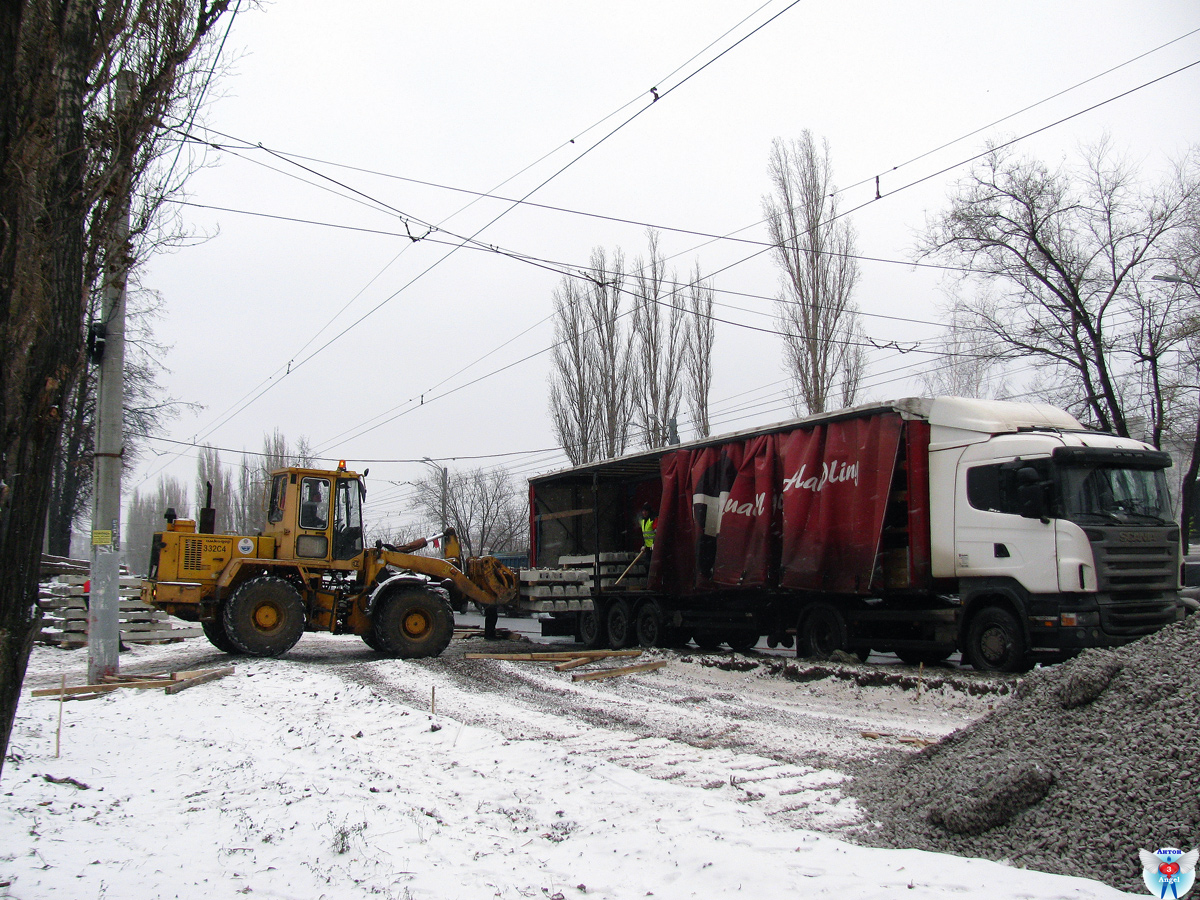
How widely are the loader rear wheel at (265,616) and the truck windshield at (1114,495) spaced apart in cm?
1034

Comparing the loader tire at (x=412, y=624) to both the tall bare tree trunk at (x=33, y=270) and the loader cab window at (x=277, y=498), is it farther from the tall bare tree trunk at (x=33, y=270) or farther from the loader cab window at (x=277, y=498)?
the tall bare tree trunk at (x=33, y=270)

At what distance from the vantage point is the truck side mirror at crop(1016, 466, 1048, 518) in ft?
32.8

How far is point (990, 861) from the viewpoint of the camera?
4.44 m

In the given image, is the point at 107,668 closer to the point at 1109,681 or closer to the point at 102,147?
the point at 102,147

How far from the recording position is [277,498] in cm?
1384

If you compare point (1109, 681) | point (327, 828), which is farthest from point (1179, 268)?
point (327, 828)

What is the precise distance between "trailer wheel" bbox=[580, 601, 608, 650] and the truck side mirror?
810 cm

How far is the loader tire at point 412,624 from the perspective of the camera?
13211 mm

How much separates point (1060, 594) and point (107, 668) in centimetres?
1126

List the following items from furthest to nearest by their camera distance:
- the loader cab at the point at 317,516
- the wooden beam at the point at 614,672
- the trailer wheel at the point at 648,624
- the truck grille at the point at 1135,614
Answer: the trailer wheel at the point at 648,624 < the loader cab at the point at 317,516 < the wooden beam at the point at 614,672 < the truck grille at the point at 1135,614

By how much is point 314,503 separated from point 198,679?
3.72 metres

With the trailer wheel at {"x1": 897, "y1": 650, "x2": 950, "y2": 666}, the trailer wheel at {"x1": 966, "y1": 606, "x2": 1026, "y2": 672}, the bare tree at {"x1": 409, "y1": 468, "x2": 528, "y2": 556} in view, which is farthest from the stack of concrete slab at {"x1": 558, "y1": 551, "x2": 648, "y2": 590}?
the bare tree at {"x1": 409, "y1": 468, "x2": 528, "y2": 556}

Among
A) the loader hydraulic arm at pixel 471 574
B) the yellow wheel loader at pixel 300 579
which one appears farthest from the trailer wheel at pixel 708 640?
the yellow wheel loader at pixel 300 579

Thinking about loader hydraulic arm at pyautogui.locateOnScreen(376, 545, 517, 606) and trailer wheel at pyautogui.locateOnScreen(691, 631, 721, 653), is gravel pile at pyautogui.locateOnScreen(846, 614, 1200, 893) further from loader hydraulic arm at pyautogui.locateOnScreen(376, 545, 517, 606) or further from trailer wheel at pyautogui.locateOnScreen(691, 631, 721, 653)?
loader hydraulic arm at pyautogui.locateOnScreen(376, 545, 517, 606)
